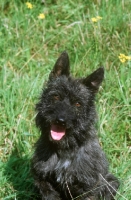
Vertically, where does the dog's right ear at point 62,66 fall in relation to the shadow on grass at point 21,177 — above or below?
above

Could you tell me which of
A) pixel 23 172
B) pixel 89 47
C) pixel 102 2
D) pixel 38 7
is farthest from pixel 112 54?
pixel 23 172

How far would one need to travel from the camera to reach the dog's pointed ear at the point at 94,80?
5.67 meters

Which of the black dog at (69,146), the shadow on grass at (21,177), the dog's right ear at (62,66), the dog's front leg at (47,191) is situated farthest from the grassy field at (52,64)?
the dog's right ear at (62,66)

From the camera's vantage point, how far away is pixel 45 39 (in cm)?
820

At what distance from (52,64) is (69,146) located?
2.43 m

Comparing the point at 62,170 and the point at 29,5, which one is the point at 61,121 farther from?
the point at 29,5

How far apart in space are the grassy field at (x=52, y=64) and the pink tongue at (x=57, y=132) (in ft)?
3.05

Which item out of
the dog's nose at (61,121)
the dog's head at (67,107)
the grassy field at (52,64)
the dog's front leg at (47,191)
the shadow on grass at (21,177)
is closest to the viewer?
the dog's nose at (61,121)

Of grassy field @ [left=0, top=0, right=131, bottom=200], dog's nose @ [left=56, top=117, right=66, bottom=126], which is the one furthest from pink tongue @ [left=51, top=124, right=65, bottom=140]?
grassy field @ [left=0, top=0, right=131, bottom=200]

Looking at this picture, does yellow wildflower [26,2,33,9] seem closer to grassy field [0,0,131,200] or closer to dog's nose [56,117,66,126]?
grassy field [0,0,131,200]

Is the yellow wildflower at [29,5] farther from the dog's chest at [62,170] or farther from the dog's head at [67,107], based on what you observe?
the dog's chest at [62,170]

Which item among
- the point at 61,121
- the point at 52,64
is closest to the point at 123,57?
the point at 52,64

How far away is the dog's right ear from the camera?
5.70 m

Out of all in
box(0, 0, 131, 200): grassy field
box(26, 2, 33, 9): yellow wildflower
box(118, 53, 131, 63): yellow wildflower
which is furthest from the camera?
box(26, 2, 33, 9): yellow wildflower
